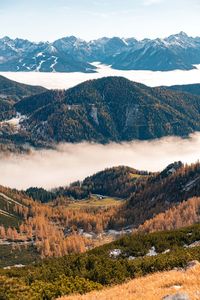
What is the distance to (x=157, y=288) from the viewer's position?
48188 millimetres

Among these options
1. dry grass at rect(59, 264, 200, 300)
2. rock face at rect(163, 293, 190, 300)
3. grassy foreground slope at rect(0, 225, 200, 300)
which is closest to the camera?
rock face at rect(163, 293, 190, 300)

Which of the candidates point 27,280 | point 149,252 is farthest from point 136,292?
point 149,252

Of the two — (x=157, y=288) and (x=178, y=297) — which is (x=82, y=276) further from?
(x=178, y=297)

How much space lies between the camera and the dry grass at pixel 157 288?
44.4 m

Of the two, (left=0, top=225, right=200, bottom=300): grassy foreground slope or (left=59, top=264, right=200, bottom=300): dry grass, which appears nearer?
(left=59, top=264, right=200, bottom=300): dry grass

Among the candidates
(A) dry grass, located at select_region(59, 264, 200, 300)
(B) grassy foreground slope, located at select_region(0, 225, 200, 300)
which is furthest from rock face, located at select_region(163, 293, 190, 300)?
(B) grassy foreground slope, located at select_region(0, 225, 200, 300)

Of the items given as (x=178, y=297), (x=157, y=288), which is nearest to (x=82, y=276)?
(x=157, y=288)

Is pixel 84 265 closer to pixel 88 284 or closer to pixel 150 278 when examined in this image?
pixel 88 284

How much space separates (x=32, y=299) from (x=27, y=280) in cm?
1690

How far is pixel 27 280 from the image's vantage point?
70.0 metres

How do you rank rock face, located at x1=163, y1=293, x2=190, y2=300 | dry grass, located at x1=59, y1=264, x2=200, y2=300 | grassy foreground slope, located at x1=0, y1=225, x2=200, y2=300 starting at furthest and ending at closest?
grassy foreground slope, located at x1=0, y1=225, x2=200, y2=300, dry grass, located at x1=59, y1=264, x2=200, y2=300, rock face, located at x1=163, y1=293, x2=190, y2=300

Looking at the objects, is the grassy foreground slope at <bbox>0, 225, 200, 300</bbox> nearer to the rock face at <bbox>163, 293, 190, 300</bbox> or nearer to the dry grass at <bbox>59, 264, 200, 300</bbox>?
the dry grass at <bbox>59, 264, 200, 300</bbox>

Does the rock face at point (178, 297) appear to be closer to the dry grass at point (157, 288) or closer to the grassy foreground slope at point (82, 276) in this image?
the dry grass at point (157, 288)

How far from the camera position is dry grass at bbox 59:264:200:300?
44.4 metres
